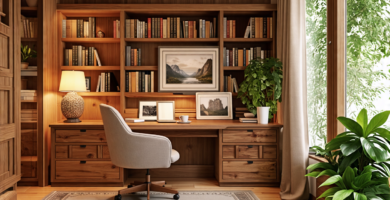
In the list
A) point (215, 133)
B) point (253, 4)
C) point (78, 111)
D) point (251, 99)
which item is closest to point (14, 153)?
point (78, 111)

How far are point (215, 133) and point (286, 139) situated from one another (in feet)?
2.52

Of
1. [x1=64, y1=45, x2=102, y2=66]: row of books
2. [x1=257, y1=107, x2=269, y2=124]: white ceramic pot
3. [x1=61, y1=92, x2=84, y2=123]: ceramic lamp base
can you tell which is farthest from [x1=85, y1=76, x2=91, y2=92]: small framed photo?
[x1=257, y1=107, x2=269, y2=124]: white ceramic pot

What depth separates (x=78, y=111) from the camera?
3.52 m

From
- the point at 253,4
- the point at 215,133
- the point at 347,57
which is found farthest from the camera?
the point at 253,4

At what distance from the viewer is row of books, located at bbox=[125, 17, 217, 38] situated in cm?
373

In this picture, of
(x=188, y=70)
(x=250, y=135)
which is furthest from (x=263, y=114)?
(x=188, y=70)

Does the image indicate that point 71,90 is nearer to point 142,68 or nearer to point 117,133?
point 142,68

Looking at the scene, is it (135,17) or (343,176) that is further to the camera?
(135,17)

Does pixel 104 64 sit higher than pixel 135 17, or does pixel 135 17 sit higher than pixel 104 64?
pixel 135 17

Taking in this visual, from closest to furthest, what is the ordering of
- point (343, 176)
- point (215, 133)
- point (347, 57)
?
point (343, 176) < point (347, 57) < point (215, 133)

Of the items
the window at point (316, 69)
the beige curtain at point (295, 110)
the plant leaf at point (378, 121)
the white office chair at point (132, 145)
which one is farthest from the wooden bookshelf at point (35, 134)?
the plant leaf at point (378, 121)

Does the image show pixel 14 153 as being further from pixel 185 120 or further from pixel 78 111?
pixel 185 120

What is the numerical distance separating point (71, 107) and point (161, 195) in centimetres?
144

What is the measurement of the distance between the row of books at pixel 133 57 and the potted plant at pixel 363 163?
8.08 ft
